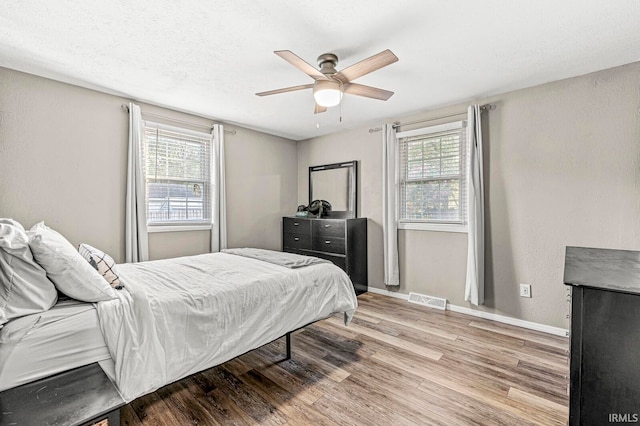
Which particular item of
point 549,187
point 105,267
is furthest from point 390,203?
point 105,267

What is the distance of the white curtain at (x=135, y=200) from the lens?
3.16m

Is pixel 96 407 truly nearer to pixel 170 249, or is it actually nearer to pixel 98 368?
pixel 98 368

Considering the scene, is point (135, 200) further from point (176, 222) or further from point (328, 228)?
point (328, 228)

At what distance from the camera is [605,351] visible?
1.00 metres

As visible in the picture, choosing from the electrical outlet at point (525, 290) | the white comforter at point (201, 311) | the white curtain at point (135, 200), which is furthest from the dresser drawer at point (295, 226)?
the electrical outlet at point (525, 290)

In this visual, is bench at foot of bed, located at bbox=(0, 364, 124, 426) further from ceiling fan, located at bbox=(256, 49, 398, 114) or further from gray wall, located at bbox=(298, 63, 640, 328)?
gray wall, located at bbox=(298, 63, 640, 328)

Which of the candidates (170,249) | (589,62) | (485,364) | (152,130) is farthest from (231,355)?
(589,62)

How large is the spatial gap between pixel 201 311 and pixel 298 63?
1723 mm

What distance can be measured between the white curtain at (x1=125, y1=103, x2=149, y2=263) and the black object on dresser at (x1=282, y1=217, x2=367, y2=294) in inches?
83.2

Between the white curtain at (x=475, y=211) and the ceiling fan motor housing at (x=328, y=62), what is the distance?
5.87 ft

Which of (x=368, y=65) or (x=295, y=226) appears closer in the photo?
(x=368, y=65)

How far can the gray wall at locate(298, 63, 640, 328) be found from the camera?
2559mm

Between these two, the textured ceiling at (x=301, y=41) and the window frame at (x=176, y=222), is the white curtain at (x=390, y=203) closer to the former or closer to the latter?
the textured ceiling at (x=301, y=41)

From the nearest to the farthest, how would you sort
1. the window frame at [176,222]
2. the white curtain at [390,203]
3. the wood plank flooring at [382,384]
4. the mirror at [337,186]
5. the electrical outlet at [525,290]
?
the wood plank flooring at [382,384] < the electrical outlet at [525,290] < the window frame at [176,222] < the white curtain at [390,203] < the mirror at [337,186]
